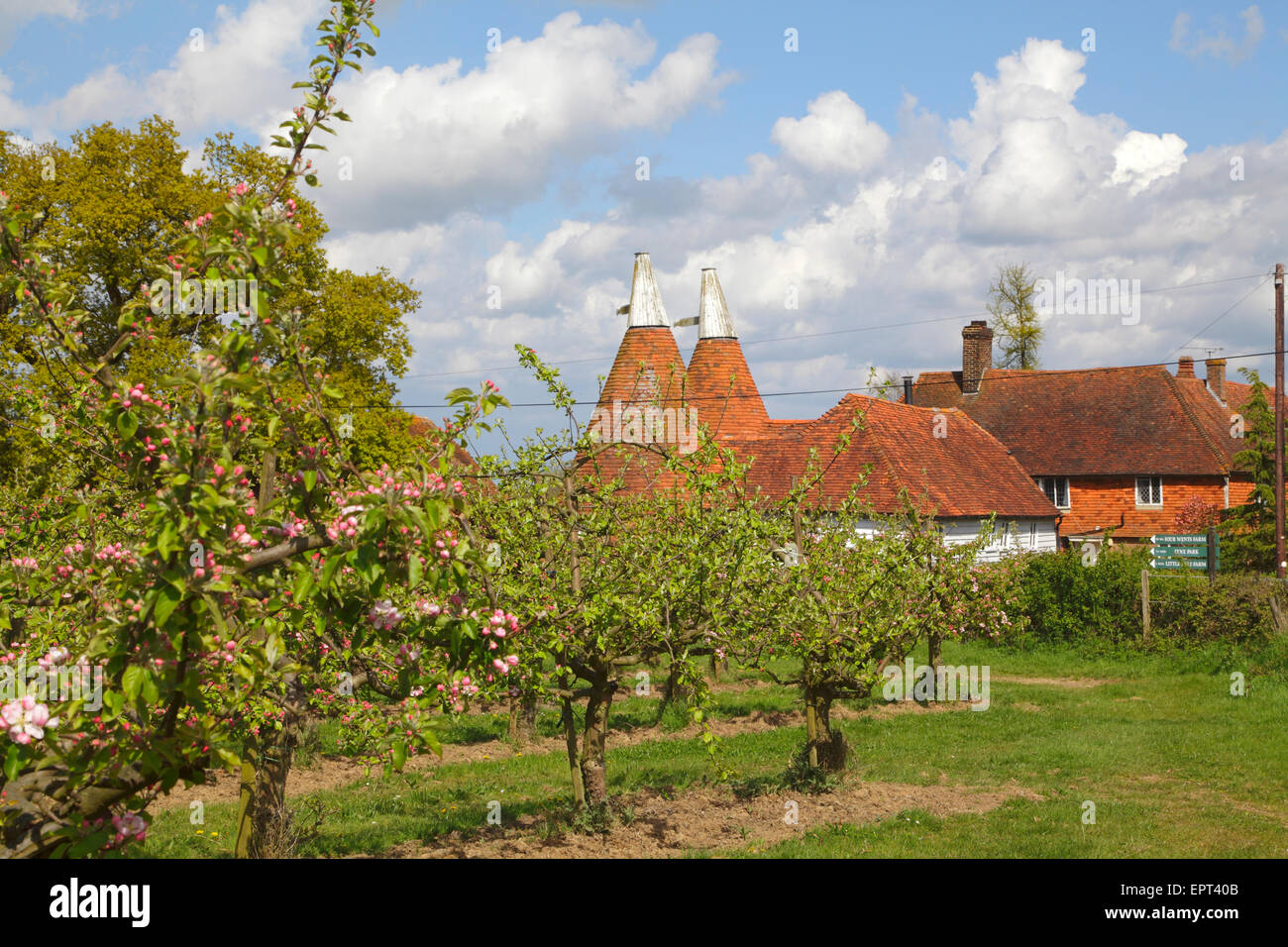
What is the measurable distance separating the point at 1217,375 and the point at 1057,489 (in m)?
12.0

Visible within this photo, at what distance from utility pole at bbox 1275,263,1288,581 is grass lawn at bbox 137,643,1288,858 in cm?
920

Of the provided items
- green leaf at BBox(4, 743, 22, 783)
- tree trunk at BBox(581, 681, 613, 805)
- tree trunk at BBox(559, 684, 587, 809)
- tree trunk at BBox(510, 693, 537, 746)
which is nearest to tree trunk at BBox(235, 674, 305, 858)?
tree trunk at BBox(559, 684, 587, 809)

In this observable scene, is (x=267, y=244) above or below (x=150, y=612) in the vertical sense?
above

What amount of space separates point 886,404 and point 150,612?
111 feet

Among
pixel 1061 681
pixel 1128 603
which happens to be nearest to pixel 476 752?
pixel 1061 681

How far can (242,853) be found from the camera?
816 cm

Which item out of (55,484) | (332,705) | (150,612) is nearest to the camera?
(150,612)

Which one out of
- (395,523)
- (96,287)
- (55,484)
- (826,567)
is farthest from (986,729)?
(96,287)

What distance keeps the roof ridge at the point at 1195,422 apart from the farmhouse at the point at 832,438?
693 centimetres

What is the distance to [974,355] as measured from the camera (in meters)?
48.7

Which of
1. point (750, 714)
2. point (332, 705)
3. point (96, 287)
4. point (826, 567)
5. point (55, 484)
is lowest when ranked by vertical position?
point (750, 714)

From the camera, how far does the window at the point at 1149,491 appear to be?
1597 inches

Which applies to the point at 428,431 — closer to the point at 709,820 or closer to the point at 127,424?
the point at 127,424

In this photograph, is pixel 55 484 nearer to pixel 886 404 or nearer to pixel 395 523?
pixel 395 523
